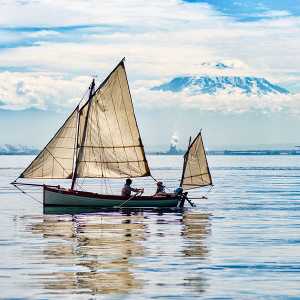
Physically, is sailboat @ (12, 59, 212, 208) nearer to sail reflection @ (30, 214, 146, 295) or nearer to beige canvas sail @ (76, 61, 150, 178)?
beige canvas sail @ (76, 61, 150, 178)

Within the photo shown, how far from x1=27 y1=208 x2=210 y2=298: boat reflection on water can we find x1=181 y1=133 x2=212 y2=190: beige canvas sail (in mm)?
23874

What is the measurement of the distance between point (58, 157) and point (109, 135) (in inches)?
258

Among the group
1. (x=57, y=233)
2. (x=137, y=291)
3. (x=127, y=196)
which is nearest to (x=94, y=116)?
(x=127, y=196)

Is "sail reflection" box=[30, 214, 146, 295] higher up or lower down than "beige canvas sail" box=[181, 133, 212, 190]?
lower down

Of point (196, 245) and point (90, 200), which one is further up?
point (90, 200)

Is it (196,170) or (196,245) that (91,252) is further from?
(196,170)

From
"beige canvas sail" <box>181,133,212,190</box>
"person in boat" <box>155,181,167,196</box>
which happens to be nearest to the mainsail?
"person in boat" <box>155,181,167,196</box>

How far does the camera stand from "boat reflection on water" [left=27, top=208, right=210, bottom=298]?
119ft

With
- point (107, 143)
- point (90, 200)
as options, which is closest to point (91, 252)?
point (90, 200)

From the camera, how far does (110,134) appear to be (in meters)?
89.8

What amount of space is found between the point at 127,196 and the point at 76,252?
38.5 meters

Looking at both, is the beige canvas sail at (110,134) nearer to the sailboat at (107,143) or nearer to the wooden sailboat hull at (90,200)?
the sailboat at (107,143)

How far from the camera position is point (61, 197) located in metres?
83.9

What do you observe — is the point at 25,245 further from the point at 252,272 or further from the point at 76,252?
the point at 252,272
